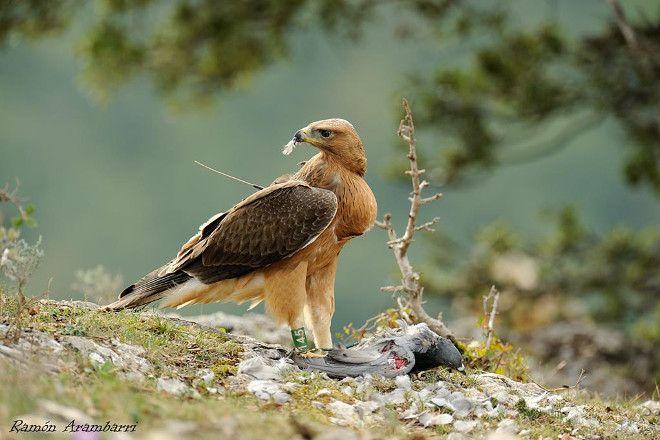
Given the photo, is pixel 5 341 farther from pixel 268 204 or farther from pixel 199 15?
pixel 199 15

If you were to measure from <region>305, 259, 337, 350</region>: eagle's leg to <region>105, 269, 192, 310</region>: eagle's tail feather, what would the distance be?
0.92 metres

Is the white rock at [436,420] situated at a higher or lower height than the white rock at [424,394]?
lower

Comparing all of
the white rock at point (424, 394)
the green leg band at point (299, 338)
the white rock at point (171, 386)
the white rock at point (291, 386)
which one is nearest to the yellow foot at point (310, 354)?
the green leg band at point (299, 338)

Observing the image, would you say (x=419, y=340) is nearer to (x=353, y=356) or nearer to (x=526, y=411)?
(x=353, y=356)

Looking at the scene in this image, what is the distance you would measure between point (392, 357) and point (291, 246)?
1049 millimetres

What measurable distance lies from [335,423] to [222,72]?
7.69m

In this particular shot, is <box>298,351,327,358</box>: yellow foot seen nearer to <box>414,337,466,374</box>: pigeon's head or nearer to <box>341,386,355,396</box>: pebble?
<box>341,386,355,396</box>: pebble

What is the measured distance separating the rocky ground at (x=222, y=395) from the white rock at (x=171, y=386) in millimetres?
15

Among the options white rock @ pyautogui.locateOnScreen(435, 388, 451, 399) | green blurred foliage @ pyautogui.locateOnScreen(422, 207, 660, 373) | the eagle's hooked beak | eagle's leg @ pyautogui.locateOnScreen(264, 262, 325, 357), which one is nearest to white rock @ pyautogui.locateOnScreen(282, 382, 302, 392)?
eagle's leg @ pyautogui.locateOnScreen(264, 262, 325, 357)

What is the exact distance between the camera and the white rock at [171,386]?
4504 millimetres

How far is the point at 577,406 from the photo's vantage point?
576cm

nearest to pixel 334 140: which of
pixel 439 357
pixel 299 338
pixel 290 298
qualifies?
pixel 290 298

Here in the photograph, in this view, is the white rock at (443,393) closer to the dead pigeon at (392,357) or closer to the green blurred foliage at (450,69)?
the dead pigeon at (392,357)

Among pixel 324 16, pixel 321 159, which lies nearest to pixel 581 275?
pixel 324 16
